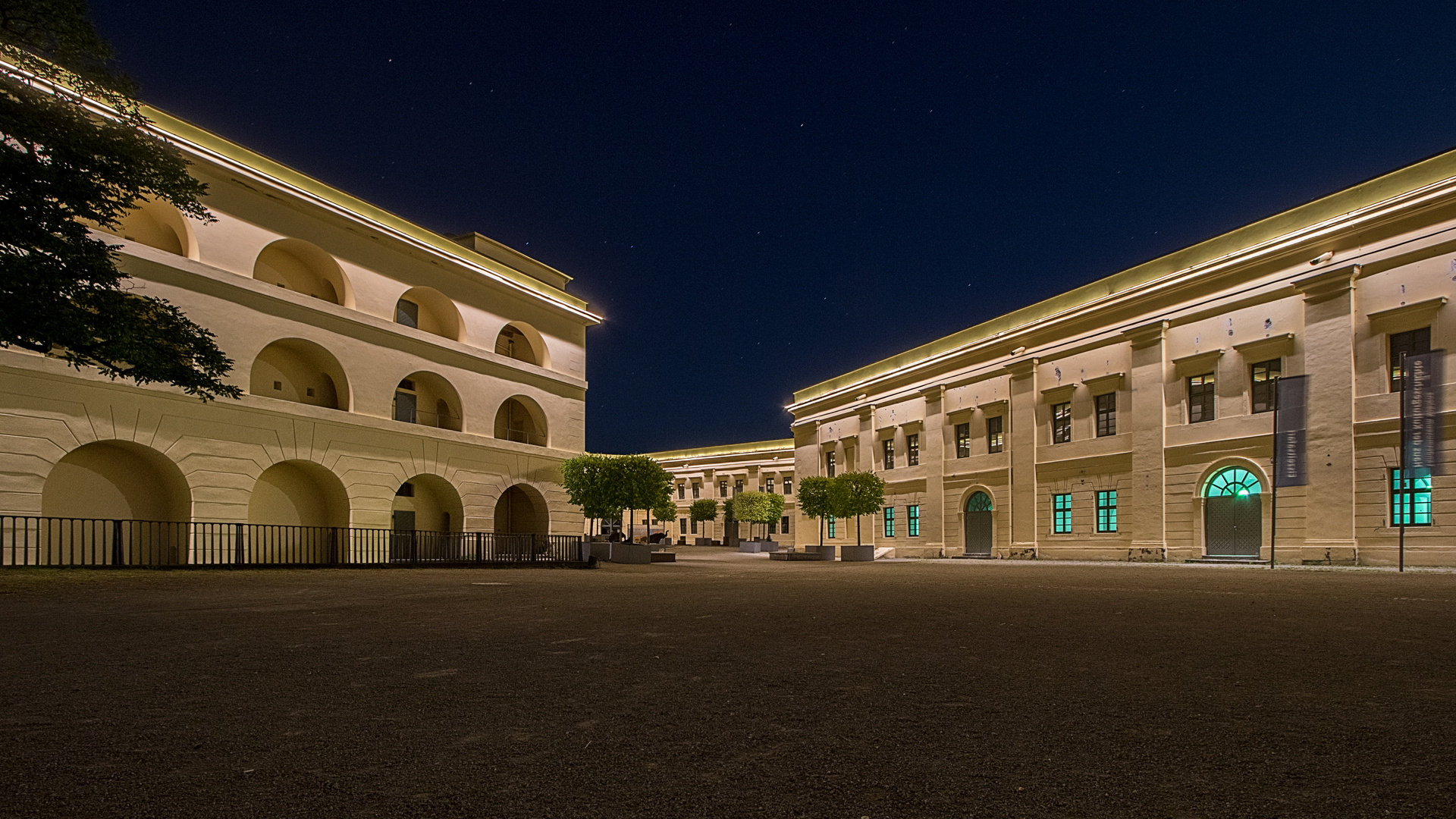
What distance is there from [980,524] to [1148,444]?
8819mm

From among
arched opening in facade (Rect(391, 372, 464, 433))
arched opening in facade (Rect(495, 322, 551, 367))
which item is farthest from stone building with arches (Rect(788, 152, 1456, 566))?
arched opening in facade (Rect(391, 372, 464, 433))

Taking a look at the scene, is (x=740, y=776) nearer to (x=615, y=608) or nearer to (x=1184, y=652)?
(x=1184, y=652)

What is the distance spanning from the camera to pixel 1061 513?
30000 millimetres

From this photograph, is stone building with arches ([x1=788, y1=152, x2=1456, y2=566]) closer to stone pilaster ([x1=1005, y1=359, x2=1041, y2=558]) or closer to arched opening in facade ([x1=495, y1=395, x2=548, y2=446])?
A: stone pilaster ([x1=1005, y1=359, x2=1041, y2=558])

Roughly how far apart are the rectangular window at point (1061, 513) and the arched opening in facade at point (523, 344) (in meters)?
21.3

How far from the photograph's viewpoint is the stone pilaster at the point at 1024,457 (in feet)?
102

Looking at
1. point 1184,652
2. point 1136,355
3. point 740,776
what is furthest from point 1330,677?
point 1136,355

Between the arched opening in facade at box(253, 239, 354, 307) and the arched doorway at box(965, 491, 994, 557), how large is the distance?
85.7 ft

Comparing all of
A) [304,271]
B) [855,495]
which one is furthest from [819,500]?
[304,271]

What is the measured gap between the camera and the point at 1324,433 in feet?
71.6

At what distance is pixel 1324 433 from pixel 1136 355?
660 centimetres

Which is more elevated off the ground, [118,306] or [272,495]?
[118,306]

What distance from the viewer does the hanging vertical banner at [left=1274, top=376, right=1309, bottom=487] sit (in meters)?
20.9

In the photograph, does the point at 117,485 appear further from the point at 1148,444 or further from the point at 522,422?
the point at 1148,444
